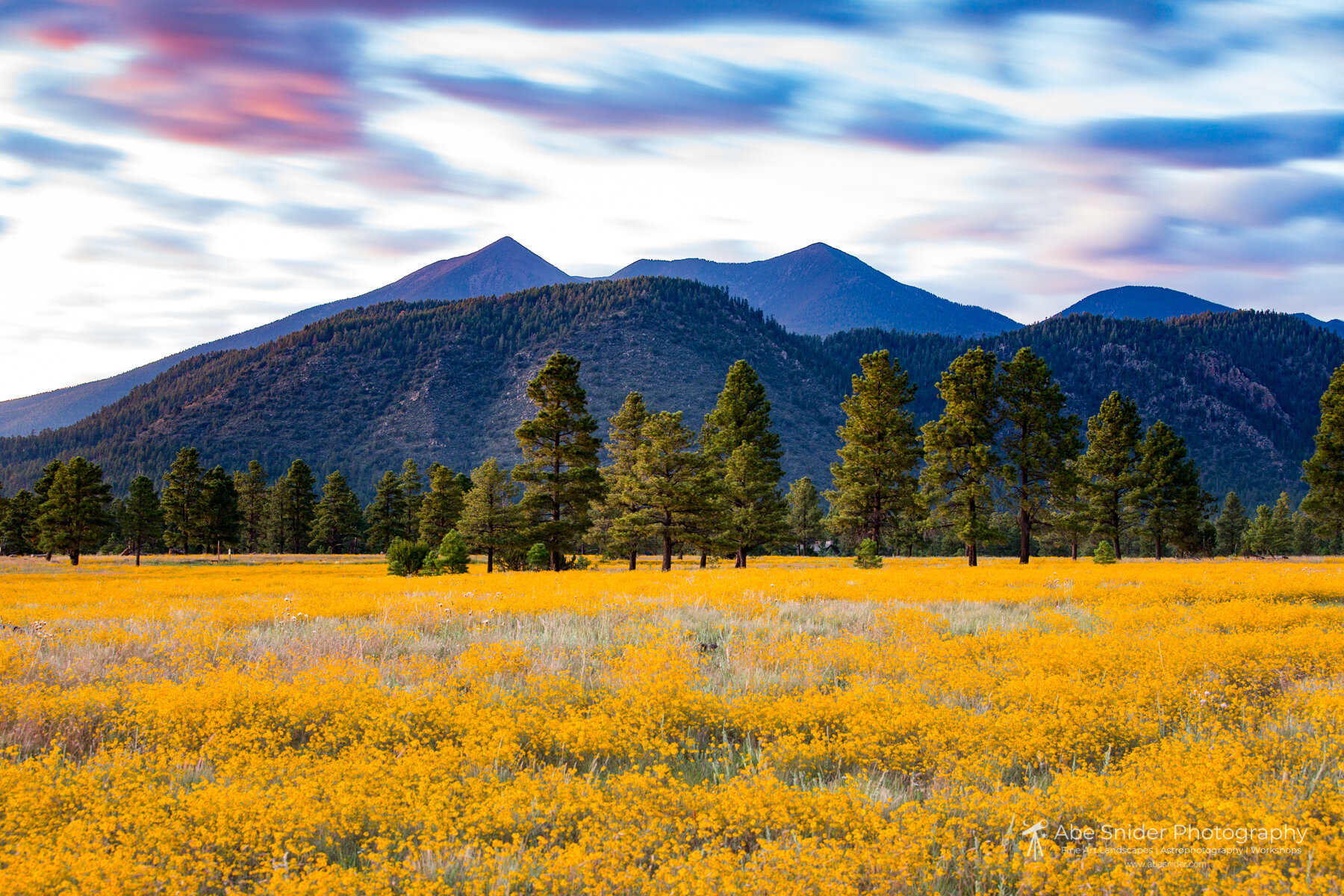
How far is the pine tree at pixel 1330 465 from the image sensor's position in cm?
4191

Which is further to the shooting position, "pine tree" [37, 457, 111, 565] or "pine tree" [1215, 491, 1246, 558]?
"pine tree" [1215, 491, 1246, 558]

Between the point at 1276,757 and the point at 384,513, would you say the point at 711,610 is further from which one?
the point at 384,513

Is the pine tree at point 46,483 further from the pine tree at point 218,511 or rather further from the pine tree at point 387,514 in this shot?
the pine tree at point 387,514

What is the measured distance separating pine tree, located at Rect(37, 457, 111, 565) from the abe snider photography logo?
240 ft

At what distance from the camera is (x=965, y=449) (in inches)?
1420

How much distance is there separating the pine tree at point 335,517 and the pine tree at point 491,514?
151 feet

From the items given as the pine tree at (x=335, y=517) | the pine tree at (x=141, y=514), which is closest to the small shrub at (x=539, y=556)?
the pine tree at (x=141, y=514)

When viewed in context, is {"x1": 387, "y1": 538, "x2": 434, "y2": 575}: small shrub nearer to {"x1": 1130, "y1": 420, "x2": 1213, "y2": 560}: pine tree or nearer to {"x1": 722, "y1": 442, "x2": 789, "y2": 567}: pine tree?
{"x1": 722, "y1": 442, "x2": 789, "y2": 567}: pine tree

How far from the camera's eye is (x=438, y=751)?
573 cm

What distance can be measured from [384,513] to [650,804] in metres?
84.5

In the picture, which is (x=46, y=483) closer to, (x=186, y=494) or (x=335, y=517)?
(x=186, y=494)

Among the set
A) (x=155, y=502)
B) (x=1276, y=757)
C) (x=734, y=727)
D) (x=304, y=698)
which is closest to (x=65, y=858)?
(x=304, y=698)

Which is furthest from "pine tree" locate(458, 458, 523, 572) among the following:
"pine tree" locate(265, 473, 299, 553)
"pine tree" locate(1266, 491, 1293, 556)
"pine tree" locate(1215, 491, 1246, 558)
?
"pine tree" locate(1215, 491, 1246, 558)

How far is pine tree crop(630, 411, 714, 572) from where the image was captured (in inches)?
1364
